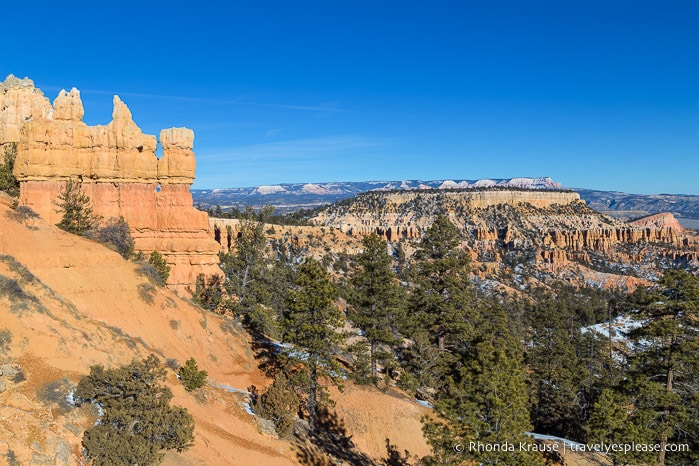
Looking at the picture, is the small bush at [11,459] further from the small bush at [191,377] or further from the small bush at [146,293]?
the small bush at [146,293]

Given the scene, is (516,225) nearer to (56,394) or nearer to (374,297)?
(374,297)

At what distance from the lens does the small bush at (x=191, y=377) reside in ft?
68.5

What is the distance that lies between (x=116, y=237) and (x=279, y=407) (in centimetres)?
1889

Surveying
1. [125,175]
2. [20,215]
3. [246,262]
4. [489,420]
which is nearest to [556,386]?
[489,420]

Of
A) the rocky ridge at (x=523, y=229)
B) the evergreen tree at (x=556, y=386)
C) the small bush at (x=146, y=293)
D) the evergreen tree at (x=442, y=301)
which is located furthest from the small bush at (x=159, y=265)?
the rocky ridge at (x=523, y=229)

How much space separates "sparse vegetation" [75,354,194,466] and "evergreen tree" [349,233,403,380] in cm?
1756

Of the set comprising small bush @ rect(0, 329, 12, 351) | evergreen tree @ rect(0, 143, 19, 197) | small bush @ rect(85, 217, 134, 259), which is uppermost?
evergreen tree @ rect(0, 143, 19, 197)

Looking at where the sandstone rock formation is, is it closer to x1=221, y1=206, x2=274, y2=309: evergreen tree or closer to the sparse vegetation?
x1=221, y1=206, x2=274, y2=309: evergreen tree

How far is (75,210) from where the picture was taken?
32.4 metres

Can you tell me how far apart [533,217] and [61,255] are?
525ft

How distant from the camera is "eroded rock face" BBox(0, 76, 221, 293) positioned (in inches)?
1352

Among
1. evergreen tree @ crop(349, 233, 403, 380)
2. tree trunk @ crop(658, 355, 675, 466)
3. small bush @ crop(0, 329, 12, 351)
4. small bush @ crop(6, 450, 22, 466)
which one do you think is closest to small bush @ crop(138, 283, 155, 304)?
small bush @ crop(0, 329, 12, 351)

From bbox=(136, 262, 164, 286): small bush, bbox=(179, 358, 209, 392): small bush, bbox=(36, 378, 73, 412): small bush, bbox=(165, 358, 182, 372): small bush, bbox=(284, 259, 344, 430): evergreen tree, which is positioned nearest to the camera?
bbox=(36, 378, 73, 412): small bush

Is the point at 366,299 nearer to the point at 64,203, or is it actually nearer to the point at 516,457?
the point at 516,457
